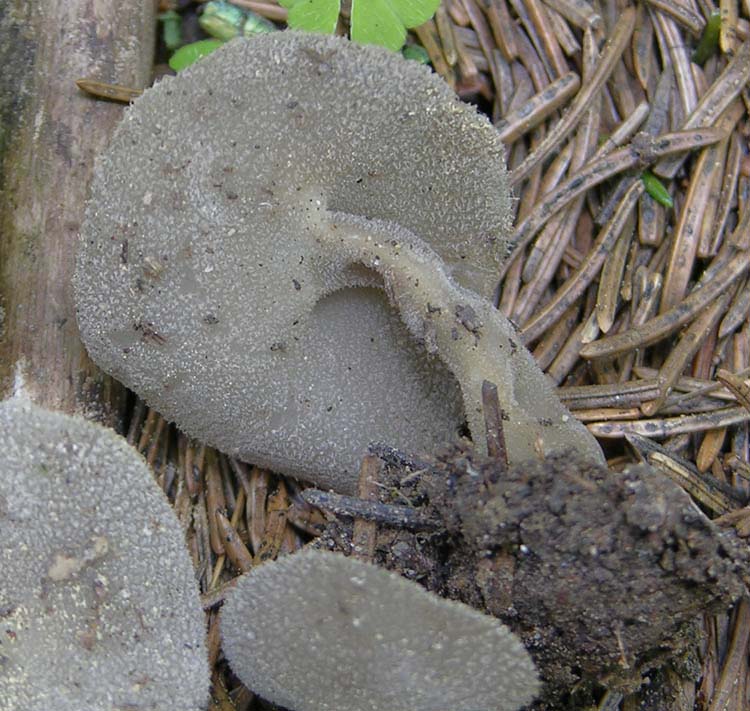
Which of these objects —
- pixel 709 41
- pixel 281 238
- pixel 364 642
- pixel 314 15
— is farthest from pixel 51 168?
pixel 709 41

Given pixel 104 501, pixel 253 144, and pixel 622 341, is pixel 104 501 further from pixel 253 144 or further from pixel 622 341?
pixel 622 341

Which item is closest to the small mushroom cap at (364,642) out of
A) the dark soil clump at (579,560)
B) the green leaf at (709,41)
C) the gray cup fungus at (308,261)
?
the dark soil clump at (579,560)

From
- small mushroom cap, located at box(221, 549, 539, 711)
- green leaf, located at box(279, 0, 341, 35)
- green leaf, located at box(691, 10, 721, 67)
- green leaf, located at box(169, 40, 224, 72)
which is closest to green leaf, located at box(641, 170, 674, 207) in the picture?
green leaf, located at box(691, 10, 721, 67)

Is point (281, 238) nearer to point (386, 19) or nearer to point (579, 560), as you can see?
point (386, 19)

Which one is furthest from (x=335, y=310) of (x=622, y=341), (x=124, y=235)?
(x=622, y=341)

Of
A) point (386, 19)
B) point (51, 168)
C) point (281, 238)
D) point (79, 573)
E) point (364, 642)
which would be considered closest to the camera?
point (364, 642)
